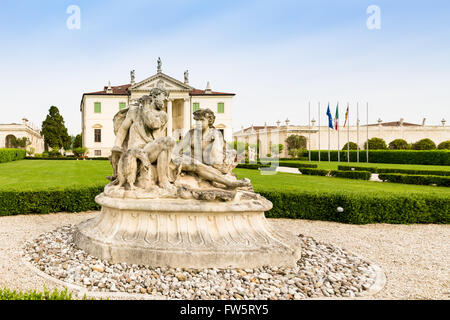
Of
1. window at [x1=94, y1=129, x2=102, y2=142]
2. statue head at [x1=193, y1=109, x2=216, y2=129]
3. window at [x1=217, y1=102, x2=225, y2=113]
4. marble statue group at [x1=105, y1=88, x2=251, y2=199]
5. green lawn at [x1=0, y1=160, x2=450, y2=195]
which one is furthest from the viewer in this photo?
window at [x1=217, y1=102, x2=225, y2=113]

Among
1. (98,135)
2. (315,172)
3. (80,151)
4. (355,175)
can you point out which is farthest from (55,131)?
(355,175)

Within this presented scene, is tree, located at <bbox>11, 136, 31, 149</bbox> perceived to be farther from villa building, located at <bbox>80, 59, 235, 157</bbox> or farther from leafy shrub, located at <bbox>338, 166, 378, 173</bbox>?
leafy shrub, located at <bbox>338, 166, 378, 173</bbox>

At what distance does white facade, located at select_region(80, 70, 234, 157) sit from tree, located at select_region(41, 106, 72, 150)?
2872 mm

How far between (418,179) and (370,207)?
815cm

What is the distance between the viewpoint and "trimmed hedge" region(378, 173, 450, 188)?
12.1 meters

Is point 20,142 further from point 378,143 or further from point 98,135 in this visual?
point 378,143

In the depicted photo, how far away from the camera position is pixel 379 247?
492 centimetres

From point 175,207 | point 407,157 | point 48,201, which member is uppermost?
point 175,207

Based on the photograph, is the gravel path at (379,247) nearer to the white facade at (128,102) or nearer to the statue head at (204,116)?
the statue head at (204,116)

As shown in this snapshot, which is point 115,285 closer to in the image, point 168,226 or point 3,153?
point 168,226

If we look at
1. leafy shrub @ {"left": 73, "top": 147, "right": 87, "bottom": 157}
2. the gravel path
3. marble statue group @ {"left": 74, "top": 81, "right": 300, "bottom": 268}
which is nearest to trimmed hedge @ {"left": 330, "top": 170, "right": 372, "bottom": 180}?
the gravel path

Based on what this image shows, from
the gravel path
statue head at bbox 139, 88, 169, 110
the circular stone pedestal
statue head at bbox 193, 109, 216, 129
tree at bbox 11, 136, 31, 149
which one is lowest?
the gravel path

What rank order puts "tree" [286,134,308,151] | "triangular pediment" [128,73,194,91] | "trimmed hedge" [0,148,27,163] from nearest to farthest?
"trimmed hedge" [0,148,27,163] < "triangular pediment" [128,73,194,91] < "tree" [286,134,308,151]
